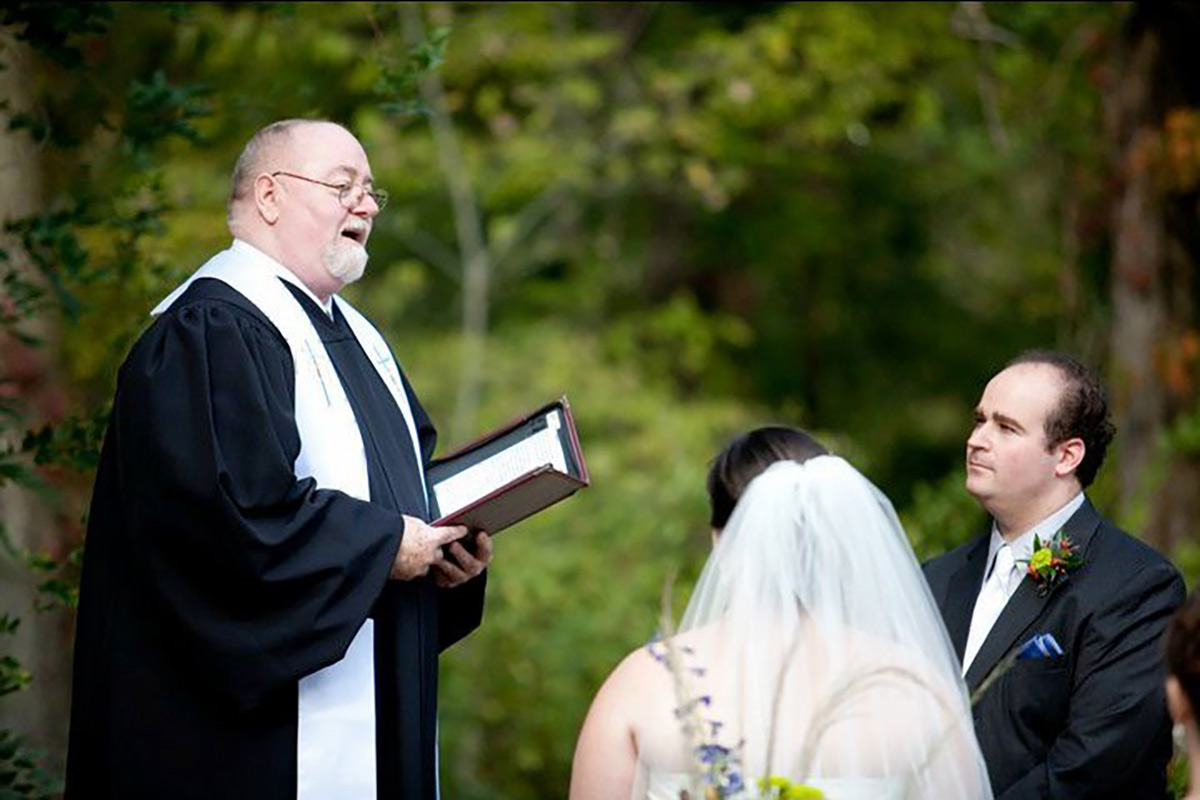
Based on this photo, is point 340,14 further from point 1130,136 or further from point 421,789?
point 421,789

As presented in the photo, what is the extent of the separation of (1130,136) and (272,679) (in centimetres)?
658

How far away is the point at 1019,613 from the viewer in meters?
4.71

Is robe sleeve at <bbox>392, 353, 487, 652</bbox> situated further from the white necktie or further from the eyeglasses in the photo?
the white necktie

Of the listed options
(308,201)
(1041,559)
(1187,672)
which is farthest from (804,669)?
(308,201)

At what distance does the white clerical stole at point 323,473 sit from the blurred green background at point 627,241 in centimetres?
123

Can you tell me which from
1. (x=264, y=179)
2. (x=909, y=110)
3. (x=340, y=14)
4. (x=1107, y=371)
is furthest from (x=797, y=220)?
(x=264, y=179)

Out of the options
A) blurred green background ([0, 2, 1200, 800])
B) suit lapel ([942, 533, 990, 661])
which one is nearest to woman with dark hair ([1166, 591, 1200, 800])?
suit lapel ([942, 533, 990, 661])

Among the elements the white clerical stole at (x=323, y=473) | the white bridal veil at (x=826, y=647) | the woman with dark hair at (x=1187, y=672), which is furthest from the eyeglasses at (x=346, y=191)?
the woman with dark hair at (x=1187, y=672)

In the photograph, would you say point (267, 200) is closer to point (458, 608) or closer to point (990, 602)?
point (458, 608)

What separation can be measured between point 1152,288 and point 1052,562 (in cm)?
530

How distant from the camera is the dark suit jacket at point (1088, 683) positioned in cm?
443

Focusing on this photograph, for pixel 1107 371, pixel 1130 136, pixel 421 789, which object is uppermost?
pixel 1130 136

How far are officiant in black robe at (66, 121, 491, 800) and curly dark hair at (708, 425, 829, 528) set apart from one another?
28.9 inches

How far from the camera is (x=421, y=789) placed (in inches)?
182
